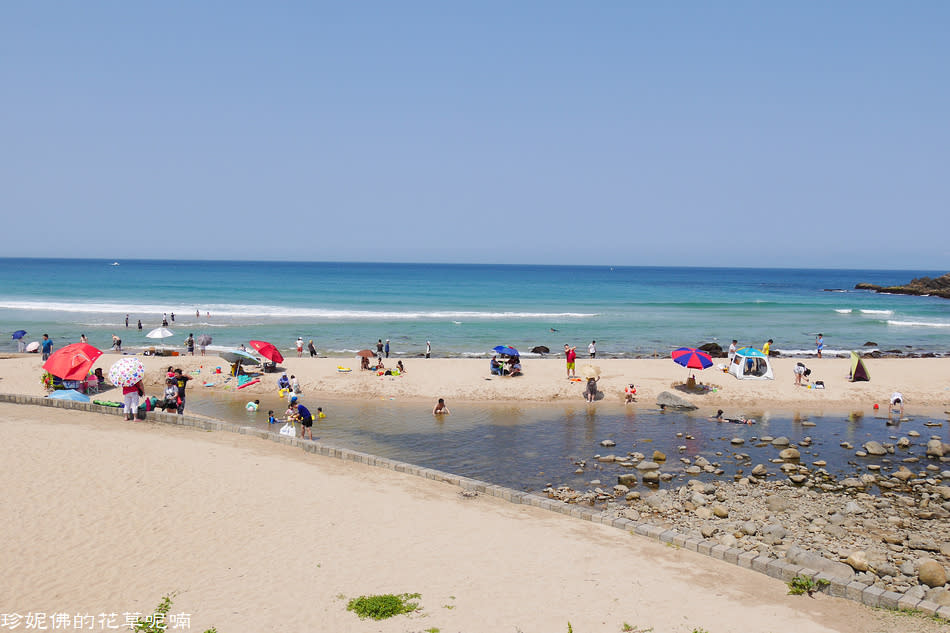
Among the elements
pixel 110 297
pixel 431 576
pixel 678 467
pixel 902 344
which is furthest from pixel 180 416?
pixel 110 297

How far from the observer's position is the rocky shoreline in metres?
9.97

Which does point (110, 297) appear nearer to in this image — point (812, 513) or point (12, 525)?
point (12, 525)

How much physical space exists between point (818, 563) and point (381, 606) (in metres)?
6.73

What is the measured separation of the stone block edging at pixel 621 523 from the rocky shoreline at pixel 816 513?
31 cm

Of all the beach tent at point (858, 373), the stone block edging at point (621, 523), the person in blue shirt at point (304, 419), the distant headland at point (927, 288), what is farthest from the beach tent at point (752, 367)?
the distant headland at point (927, 288)

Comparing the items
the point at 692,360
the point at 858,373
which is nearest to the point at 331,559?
the point at 692,360

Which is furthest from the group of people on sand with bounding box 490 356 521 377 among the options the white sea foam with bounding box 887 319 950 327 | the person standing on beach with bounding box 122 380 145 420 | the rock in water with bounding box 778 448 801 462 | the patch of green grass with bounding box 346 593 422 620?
the white sea foam with bounding box 887 319 950 327

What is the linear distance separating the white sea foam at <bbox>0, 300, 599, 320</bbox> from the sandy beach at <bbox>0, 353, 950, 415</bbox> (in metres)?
26.0

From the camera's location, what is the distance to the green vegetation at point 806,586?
348 inches

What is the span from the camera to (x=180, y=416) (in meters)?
17.1

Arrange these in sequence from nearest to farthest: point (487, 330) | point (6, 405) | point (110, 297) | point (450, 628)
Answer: point (450, 628) < point (6, 405) < point (487, 330) < point (110, 297)

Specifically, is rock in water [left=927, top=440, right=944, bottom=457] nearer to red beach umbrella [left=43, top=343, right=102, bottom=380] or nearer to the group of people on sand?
the group of people on sand

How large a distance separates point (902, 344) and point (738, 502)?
1486 inches

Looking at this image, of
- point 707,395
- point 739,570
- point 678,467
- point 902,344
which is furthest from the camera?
point 902,344
